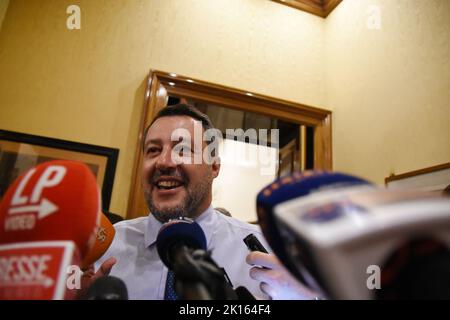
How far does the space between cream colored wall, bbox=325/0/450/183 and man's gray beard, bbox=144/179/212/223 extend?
932 millimetres

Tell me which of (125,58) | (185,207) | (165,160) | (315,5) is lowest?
(185,207)

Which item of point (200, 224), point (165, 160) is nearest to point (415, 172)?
point (200, 224)

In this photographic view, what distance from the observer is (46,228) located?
0.33 m

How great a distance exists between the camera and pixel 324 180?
30 cm

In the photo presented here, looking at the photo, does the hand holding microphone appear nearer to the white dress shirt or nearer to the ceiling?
the white dress shirt

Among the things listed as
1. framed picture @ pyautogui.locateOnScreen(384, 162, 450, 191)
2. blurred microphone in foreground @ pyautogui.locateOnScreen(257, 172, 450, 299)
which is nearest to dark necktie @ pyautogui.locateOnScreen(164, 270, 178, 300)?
blurred microphone in foreground @ pyautogui.locateOnScreen(257, 172, 450, 299)

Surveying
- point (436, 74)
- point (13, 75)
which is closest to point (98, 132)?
point (13, 75)

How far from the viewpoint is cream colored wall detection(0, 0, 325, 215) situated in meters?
1.41

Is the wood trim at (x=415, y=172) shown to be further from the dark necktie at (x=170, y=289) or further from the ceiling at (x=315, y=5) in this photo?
the ceiling at (x=315, y=5)

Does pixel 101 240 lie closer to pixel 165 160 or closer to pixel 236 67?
pixel 165 160

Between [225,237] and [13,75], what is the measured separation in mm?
1258

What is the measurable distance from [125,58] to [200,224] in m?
1.08

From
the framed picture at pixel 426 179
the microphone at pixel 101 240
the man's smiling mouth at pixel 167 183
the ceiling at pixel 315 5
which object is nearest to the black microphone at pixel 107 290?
the microphone at pixel 101 240

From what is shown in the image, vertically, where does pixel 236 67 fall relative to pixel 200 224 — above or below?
above
